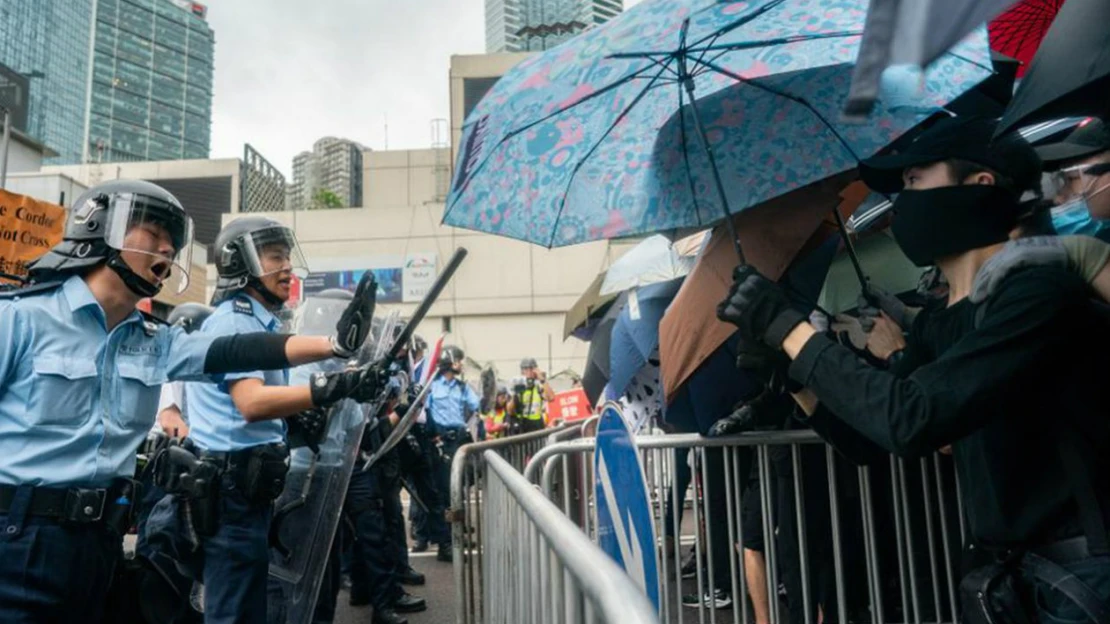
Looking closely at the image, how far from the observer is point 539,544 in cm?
187

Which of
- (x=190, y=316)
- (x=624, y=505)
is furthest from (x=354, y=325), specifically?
(x=190, y=316)

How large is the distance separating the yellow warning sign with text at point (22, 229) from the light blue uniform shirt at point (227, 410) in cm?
555

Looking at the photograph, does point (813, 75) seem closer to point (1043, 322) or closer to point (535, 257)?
point (1043, 322)

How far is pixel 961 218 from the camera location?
217cm

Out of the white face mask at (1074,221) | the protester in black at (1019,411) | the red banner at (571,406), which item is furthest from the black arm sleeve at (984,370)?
the red banner at (571,406)

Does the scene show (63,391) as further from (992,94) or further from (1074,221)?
(992,94)

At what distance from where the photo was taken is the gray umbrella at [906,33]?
1109 mm

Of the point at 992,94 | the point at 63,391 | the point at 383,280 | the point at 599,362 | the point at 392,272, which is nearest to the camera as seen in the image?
the point at 63,391

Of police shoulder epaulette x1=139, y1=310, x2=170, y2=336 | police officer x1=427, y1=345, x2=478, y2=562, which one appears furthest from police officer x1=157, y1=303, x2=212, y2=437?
police officer x1=427, y1=345, x2=478, y2=562

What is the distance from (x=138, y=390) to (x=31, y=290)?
1.41 ft

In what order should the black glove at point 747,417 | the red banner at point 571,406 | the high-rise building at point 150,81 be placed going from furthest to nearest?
the high-rise building at point 150,81
the red banner at point 571,406
the black glove at point 747,417

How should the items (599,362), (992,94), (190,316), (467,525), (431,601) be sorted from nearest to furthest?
(992,94) < (467,525) < (190,316) < (431,601) < (599,362)

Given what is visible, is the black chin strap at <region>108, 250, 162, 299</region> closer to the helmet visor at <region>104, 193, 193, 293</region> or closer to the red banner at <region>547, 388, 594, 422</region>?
the helmet visor at <region>104, 193, 193, 293</region>

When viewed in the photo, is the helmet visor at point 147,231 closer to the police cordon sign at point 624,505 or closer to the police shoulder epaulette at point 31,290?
the police shoulder epaulette at point 31,290
